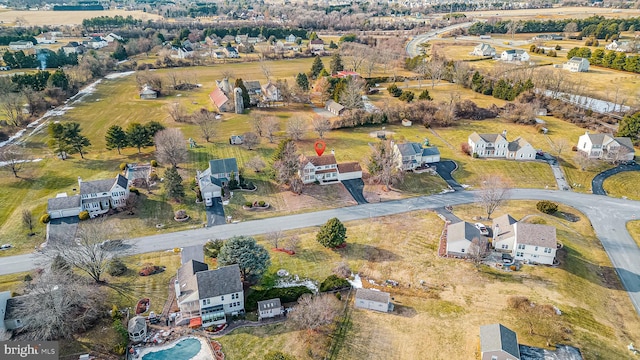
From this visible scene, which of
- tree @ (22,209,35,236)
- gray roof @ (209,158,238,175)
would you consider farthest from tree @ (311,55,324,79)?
tree @ (22,209,35,236)

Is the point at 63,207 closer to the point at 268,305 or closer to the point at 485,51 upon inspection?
the point at 268,305

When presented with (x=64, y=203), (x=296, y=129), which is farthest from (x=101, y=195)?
(x=296, y=129)

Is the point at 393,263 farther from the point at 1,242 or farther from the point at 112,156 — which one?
the point at 112,156

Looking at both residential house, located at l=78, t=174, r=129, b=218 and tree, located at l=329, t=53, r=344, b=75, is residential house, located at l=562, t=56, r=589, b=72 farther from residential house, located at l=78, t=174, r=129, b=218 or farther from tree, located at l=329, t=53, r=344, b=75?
residential house, located at l=78, t=174, r=129, b=218

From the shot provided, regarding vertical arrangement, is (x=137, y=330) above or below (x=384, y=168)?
below

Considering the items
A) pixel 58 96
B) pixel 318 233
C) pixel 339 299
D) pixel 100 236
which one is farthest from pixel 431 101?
pixel 58 96

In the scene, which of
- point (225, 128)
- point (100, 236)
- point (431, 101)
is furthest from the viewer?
point (431, 101)
